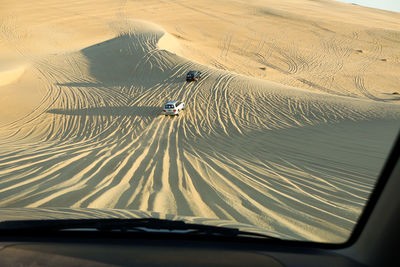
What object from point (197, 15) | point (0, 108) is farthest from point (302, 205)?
point (197, 15)

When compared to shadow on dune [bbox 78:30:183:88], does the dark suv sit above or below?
below

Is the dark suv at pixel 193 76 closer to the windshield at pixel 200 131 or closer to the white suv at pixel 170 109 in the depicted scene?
the windshield at pixel 200 131

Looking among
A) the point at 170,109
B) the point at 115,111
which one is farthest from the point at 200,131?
the point at 115,111

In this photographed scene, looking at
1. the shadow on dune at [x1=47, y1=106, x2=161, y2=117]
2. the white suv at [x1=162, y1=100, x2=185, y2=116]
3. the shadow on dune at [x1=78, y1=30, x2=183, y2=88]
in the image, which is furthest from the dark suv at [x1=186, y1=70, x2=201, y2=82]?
the white suv at [x1=162, y1=100, x2=185, y2=116]

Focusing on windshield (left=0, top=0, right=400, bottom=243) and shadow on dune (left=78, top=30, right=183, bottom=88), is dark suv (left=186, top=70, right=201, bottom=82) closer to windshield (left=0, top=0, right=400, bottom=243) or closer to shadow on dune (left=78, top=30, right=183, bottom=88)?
windshield (left=0, top=0, right=400, bottom=243)

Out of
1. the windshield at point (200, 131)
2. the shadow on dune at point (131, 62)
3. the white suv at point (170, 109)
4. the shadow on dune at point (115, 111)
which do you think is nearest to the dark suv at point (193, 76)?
the windshield at point (200, 131)

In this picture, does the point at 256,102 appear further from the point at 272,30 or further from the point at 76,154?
the point at 272,30
